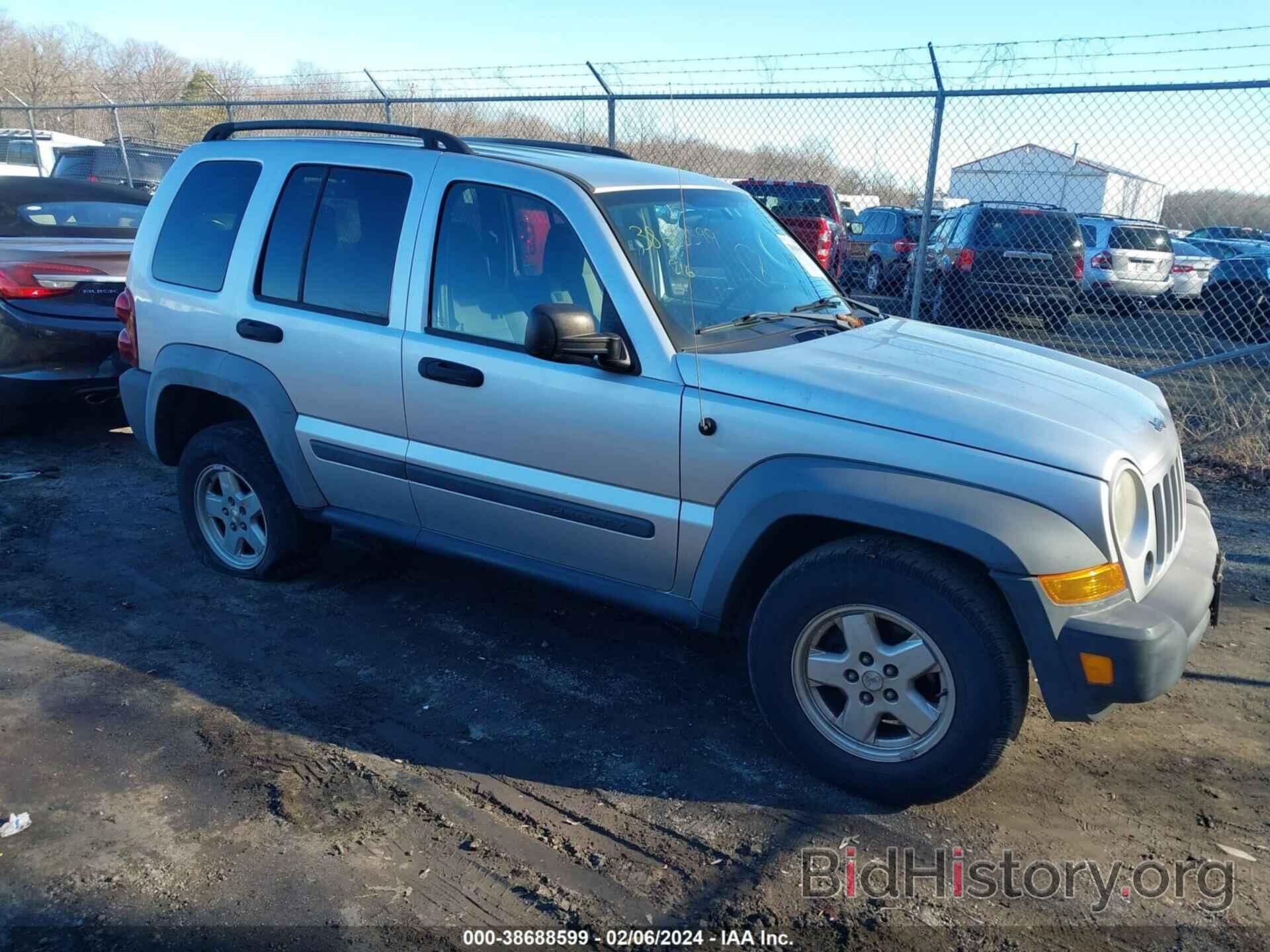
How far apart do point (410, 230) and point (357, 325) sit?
1.46 ft

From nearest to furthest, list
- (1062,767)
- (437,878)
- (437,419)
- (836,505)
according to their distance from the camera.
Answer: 1. (437,878)
2. (836,505)
3. (1062,767)
4. (437,419)

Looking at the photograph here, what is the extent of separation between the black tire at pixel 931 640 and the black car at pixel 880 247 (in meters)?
9.85

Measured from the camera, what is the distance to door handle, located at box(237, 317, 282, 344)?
4430 millimetres

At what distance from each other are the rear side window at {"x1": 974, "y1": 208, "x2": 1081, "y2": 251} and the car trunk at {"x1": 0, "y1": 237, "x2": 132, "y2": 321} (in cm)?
714

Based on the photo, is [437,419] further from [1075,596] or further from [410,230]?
[1075,596]

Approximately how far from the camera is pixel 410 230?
412cm

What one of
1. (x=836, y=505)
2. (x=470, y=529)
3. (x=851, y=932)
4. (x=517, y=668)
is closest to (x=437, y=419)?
(x=470, y=529)

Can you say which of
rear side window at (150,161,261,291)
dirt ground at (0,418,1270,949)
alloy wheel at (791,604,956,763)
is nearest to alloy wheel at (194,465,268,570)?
dirt ground at (0,418,1270,949)

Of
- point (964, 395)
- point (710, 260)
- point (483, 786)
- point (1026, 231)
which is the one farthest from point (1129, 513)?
point (1026, 231)

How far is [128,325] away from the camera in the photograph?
16.7 feet

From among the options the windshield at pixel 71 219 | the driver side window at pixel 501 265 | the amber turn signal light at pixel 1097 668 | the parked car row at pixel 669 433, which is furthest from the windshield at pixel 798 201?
the amber turn signal light at pixel 1097 668

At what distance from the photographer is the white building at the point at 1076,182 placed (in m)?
8.99

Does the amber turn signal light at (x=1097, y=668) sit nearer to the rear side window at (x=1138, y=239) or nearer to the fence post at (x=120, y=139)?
the rear side window at (x=1138, y=239)

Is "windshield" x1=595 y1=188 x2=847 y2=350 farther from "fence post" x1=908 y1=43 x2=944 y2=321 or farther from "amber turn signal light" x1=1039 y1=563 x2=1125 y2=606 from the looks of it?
"fence post" x1=908 y1=43 x2=944 y2=321
